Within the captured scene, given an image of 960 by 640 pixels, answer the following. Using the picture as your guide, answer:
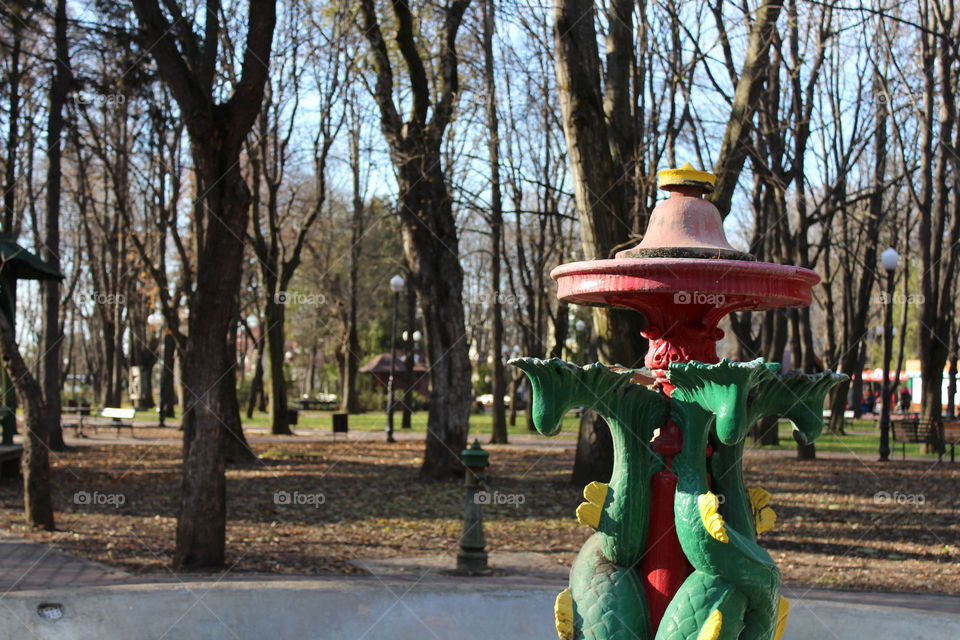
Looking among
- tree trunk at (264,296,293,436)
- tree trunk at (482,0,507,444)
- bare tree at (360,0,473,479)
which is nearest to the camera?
bare tree at (360,0,473,479)

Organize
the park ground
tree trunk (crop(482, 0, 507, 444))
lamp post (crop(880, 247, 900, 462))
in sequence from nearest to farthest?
the park ground
lamp post (crop(880, 247, 900, 462))
tree trunk (crop(482, 0, 507, 444))

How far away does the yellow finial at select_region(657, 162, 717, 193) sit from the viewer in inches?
172

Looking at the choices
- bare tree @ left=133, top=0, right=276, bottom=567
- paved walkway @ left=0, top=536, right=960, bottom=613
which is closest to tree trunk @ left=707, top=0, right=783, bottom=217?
paved walkway @ left=0, top=536, right=960, bottom=613

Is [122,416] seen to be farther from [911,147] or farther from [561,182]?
[911,147]

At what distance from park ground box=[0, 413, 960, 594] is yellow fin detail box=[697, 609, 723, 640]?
5.07 metres

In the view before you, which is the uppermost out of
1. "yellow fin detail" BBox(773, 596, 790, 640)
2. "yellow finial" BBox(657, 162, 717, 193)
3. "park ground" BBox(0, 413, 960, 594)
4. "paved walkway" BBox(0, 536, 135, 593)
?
"yellow finial" BBox(657, 162, 717, 193)

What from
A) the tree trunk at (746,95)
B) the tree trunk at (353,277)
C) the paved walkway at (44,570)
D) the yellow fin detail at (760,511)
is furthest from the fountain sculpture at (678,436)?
the tree trunk at (353,277)

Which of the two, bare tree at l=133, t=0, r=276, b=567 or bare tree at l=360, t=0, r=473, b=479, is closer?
bare tree at l=133, t=0, r=276, b=567

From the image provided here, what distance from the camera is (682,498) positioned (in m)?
4.07

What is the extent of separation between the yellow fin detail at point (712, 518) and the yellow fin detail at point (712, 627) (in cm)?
29

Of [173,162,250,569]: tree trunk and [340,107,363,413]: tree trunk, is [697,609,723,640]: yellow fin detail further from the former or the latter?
[340,107,363,413]: tree trunk

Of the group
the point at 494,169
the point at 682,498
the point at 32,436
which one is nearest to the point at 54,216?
the point at 494,169

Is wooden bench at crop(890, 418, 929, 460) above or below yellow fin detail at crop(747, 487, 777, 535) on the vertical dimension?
below

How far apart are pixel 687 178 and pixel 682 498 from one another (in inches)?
55.0
